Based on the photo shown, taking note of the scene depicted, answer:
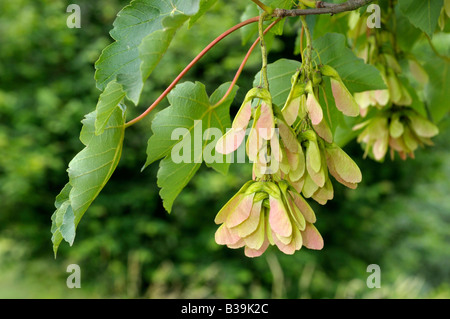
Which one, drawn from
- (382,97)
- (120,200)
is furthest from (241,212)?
(120,200)

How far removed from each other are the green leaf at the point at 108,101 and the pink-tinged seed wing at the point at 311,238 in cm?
20

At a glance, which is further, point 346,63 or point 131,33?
point 346,63

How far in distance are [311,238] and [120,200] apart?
249 cm

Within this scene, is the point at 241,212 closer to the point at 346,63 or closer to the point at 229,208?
the point at 229,208

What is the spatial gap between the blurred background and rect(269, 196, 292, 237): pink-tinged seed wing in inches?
86.1

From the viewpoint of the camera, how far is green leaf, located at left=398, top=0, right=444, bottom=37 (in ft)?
1.86

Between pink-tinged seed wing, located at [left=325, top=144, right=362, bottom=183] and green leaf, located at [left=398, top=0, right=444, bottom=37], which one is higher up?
green leaf, located at [left=398, top=0, right=444, bottom=37]

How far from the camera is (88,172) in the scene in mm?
478

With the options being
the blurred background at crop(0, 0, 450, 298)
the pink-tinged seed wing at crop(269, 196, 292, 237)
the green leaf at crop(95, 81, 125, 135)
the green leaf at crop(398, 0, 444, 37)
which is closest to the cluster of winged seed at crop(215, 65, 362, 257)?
the pink-tinged seed wing at crop(269, 196, 292, 237)

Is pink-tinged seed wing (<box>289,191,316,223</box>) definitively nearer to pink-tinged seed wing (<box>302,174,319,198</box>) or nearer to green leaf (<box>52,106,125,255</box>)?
pink-tinged seed wing (<box>302,174,319,198</box>)

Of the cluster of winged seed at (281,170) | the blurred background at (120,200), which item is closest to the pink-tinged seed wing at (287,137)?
the cluster of winged seed at (281,170)

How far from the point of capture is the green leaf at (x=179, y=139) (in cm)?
54

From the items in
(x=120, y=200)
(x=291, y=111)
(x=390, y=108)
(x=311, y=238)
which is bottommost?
(x=311, y=238)

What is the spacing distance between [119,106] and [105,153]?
0.05 metres
